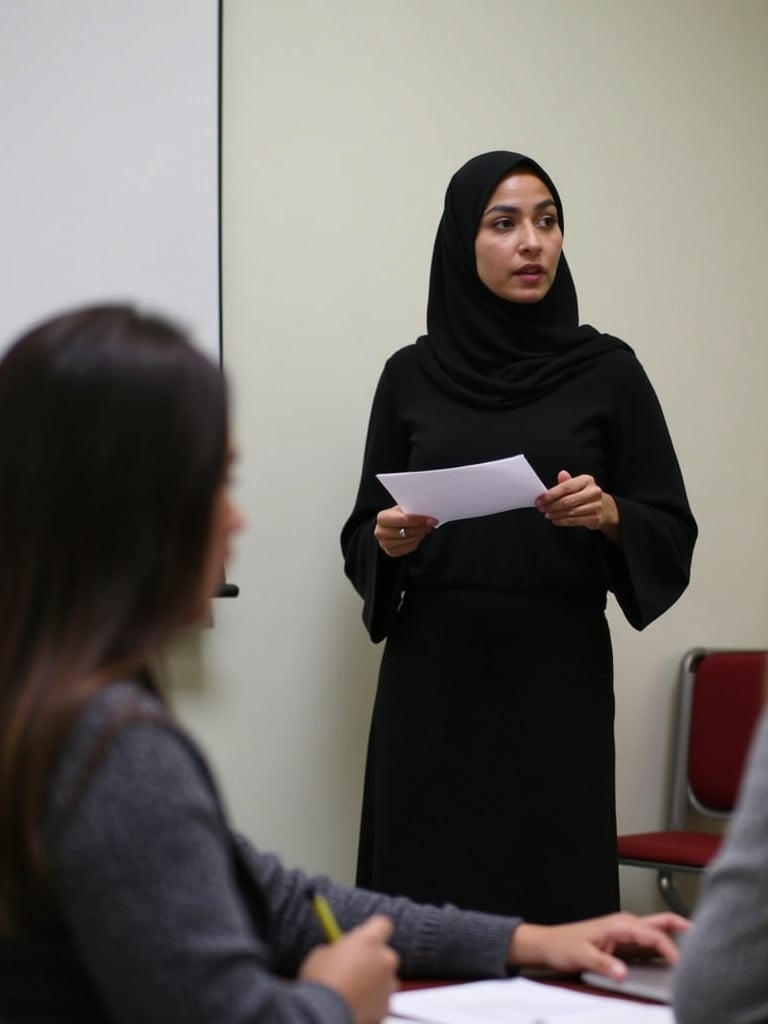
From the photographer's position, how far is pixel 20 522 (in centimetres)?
88

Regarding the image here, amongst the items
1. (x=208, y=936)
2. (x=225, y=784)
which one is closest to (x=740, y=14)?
(x=225, y=784)

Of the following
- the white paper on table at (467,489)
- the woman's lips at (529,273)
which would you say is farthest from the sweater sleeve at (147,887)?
the woman's lips at (529,273)

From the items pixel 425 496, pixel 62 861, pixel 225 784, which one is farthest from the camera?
pixel 225 784

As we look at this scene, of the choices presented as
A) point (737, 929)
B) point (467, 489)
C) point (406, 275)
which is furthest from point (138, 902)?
point (406, 275)

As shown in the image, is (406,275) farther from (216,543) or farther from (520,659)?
(216,543)

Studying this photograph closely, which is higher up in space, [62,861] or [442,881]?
[62,861]

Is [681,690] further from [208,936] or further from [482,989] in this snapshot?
[208,936]

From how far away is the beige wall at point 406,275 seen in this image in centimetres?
290

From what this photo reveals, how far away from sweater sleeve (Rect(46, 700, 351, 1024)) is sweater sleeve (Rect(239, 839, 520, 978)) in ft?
1.13

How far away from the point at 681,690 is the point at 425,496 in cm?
143

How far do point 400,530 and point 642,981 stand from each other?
3.89 feet

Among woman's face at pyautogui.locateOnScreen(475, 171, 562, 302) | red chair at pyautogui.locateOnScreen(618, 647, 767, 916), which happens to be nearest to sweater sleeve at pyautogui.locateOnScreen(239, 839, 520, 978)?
woman's face at pyautogui.locateOnScreen(475, 171, 562, 302)

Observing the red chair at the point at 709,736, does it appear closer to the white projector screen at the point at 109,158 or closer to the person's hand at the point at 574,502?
the person's hand at the point at 574,502

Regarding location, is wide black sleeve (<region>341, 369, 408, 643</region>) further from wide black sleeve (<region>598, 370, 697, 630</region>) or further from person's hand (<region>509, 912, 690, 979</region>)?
person's hand (<region>509, 912, 690, 979</region>)
